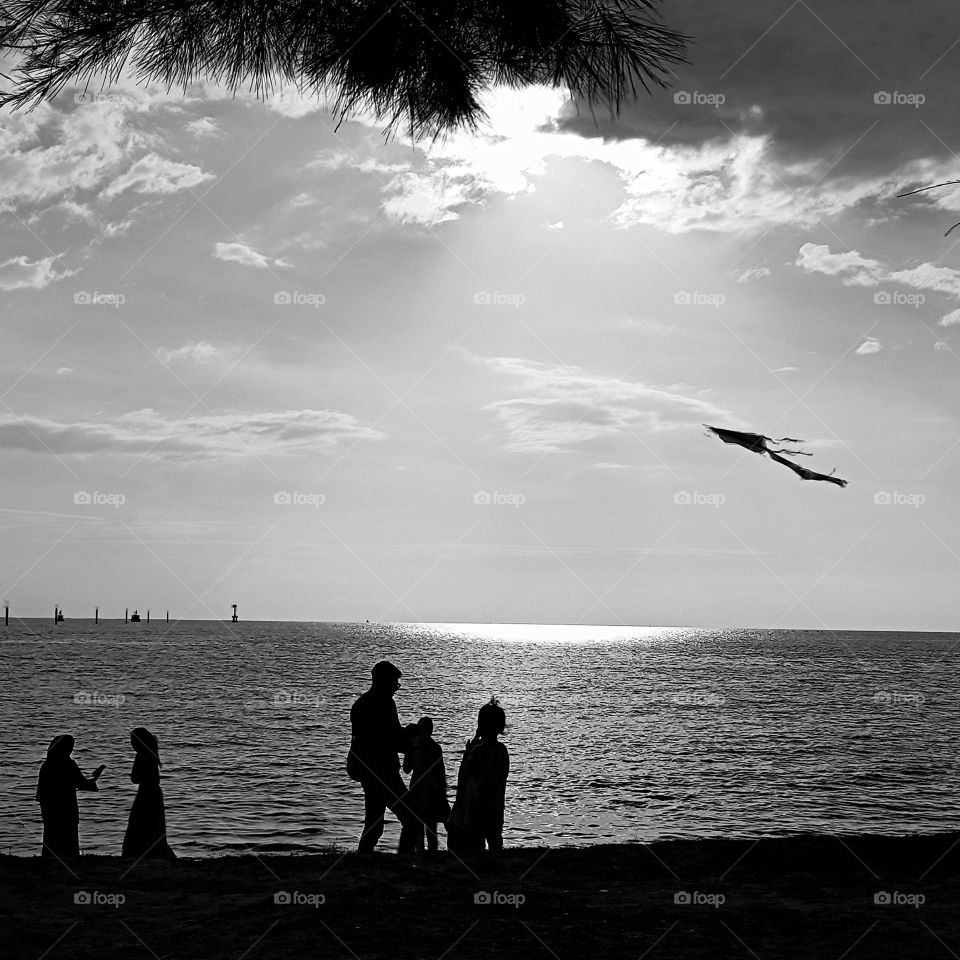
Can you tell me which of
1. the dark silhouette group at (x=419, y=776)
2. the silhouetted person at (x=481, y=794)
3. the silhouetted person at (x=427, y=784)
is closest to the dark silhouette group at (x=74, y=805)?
the dark silhouette group at (x=419, y=776)

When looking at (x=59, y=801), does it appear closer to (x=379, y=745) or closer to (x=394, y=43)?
(x=379, y=745)

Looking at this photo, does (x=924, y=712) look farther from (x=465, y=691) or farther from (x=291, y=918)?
(x=291, y=918)

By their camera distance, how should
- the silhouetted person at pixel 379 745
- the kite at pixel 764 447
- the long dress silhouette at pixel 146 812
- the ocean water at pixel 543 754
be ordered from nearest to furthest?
the kite at pixel 764 447 → the silhouetted person at pixel 379 745 → the long dress silhouette at pixel 146 812 → the ocean water at pixel 543 754

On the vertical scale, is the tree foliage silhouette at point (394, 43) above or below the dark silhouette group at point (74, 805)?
above

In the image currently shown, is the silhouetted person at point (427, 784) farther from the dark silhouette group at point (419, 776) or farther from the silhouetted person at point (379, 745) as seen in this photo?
the silhouetted person at point (379, 745)

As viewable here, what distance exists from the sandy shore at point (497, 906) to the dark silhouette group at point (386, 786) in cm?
53

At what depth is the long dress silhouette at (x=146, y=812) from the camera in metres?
9.41

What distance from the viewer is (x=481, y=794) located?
954cm

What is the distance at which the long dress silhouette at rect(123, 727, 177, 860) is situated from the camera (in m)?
9.41

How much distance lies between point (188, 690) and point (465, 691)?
58.9 ft

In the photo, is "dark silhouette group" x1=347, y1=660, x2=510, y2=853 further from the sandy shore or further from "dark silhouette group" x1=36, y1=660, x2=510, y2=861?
the sandy shore

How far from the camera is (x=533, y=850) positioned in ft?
31.1

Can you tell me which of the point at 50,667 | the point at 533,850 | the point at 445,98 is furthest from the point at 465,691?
the point at 445,98

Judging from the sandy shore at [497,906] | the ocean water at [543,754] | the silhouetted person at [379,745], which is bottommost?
the ocean water at [543,754]
